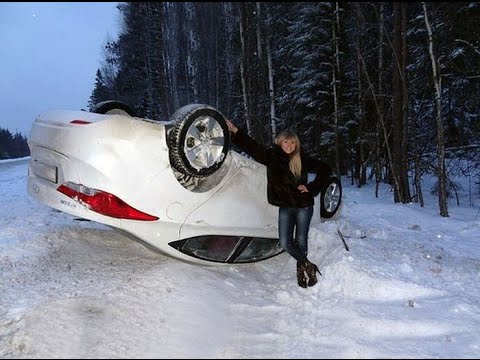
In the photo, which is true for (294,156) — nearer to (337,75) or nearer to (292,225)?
(292,225)

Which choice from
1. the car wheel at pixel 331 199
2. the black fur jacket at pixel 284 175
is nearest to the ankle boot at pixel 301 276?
the black fur jacket at pixel 284 175

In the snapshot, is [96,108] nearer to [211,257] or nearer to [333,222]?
[211,257]

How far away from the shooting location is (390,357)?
2.53 m

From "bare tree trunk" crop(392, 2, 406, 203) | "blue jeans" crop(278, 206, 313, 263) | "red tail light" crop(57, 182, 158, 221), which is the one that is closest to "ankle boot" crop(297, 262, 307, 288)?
"blue jeans" crop(278, 206, 313, 263)

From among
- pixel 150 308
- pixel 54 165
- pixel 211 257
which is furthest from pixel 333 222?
pixel 54 165

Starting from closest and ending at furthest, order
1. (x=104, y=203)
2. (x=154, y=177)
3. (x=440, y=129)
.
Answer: (x=104, y=203), (x=154, y=177), (x=440, y=129)

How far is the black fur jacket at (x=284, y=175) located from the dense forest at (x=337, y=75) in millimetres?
2719

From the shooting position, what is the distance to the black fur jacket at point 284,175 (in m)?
4.04

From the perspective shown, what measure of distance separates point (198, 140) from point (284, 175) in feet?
2.96

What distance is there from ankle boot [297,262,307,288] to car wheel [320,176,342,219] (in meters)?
1.61

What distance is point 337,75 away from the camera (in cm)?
1592

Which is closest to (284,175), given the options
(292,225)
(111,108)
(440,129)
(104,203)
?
(292,225)

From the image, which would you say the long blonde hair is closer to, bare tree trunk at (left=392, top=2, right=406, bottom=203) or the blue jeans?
the blue jeans

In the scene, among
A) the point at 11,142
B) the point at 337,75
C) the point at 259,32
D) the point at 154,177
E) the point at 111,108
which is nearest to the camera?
the point at 154,177
